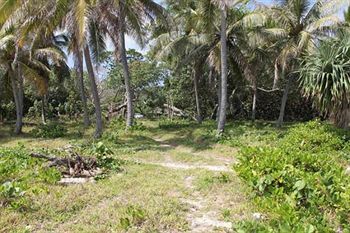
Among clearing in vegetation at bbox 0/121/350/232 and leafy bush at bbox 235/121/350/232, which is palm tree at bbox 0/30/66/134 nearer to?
clearing in vegetation at bbox 0/121/350/232

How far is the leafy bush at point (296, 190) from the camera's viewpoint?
445cm

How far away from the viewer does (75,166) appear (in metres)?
7.69

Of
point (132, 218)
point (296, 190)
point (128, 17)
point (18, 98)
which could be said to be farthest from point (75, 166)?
Answer: point (18, 98)

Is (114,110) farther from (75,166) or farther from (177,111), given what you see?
(75,166)

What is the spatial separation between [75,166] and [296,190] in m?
4.52

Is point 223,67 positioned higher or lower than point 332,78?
higher

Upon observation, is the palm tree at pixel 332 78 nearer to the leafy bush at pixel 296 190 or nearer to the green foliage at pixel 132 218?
the leafy bush at pixel 296 190

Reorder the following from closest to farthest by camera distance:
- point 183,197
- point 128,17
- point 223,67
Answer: point 183,197
point 223,67
point 128,17

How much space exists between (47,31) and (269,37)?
937 cm

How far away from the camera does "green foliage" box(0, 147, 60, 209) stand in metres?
5.42

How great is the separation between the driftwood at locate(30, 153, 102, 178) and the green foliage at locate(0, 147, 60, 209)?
1.14ft

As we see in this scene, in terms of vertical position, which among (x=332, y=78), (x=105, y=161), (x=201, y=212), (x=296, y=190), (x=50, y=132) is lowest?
(x=201, y=212)

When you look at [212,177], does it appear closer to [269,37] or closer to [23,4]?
[23,4]

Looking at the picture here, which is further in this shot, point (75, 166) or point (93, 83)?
point (93, 83)
